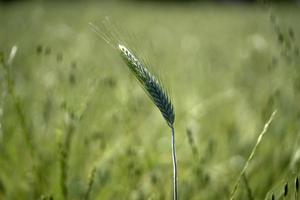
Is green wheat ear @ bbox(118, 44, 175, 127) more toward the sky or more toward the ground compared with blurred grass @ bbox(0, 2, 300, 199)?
more toward the sky

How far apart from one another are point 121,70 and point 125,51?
305cm

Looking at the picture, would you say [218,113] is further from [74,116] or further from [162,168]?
[74,116]

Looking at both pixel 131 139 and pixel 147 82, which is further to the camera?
pixel 131 139

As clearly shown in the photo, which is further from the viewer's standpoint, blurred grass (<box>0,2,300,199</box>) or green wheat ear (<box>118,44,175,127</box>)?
blurred grass (<box>0,2,300,199</box>)

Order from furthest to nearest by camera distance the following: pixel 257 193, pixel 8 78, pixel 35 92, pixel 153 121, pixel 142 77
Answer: pixel 35 92 → pixel 153 121 → pixel 257 193 → pixel 8 78 → pixel 142 77

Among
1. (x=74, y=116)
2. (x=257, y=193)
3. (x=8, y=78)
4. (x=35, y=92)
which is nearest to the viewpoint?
(x=8, y=78)

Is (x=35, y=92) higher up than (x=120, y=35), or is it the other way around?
(x=120, y=35)

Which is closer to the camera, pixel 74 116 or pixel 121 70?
pixel 74 116

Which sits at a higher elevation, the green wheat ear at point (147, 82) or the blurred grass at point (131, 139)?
the green wheat ear at point (147, 82)

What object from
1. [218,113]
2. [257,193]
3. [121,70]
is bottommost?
[121,70]

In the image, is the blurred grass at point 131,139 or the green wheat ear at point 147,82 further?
the blurred grass at point 131,139

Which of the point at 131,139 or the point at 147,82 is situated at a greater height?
the point at 147,82

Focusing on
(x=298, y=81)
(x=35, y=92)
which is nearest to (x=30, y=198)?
(x=298, y=81)

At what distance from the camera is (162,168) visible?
1.41m
